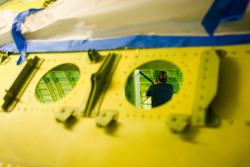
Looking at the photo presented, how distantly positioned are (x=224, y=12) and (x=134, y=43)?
84 centimetres

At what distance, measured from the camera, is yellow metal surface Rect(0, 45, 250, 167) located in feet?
3.63

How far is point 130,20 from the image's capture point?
186 centimetres

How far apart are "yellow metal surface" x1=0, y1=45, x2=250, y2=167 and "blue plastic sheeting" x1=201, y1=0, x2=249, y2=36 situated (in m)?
0.21

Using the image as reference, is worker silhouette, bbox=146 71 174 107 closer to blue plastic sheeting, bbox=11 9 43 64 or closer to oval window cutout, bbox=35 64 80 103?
oval window cutout, bbox=35 64 80 103

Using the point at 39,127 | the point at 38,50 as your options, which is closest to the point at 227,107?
the point at 39,127

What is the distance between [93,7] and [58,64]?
76 cm

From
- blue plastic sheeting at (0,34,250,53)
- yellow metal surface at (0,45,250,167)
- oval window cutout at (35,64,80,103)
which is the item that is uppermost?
blue plastic sheeting at (0,34,250,53)

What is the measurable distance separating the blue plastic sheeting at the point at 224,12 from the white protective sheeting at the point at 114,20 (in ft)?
0.88

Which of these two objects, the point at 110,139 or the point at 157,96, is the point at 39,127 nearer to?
the point at 110,139

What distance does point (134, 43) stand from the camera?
182cm

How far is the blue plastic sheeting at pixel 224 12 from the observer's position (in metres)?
1.21

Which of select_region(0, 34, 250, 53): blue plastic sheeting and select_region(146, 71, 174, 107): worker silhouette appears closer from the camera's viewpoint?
select_region(0, 34, 250, 53): blue plastic sheeting

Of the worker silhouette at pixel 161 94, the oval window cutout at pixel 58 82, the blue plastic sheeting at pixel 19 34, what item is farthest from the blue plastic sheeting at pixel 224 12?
the oval window cutout at pixel 58 82

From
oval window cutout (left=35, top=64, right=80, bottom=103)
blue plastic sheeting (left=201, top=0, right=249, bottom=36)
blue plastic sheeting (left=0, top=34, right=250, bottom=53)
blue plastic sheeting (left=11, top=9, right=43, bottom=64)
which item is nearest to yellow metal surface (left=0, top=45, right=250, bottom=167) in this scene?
blue plastic sheeting (left=0, top=34, right=250, bottom=53)
